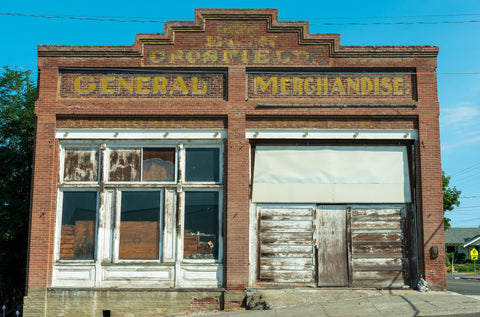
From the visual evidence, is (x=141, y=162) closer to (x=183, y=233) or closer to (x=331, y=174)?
(x=183, y=233)

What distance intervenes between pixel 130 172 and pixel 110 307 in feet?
12.5

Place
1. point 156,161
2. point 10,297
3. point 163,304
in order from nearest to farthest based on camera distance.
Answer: point 163,304 → point 156,161 → point 10,297

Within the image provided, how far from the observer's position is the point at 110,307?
43.7 ft

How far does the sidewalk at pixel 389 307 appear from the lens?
37.5ft

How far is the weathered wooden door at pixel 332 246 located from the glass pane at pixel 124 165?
216 inches

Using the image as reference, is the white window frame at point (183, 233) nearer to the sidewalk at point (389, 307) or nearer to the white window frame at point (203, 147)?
the white window frame at point (203, 147)

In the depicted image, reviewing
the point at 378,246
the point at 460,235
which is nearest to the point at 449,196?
the point at 460,235

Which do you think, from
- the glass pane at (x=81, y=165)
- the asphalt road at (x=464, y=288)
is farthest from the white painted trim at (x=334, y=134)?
the asphalt road at (x=464, y=288)

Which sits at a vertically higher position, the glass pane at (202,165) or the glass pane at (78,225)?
the glass pane at (202,165)

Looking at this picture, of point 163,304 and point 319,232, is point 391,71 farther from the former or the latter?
point 163,304

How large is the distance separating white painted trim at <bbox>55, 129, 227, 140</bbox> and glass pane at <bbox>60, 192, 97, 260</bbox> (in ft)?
5.61

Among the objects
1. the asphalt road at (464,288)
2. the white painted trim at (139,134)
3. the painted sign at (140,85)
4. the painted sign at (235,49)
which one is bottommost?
the asphalt road at (464,288)

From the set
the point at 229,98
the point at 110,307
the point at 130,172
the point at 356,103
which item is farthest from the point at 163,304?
the point at 356,103

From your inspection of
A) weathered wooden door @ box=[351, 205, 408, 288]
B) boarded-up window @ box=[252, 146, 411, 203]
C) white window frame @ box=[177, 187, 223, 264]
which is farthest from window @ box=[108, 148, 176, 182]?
weathered wooden door @ box=[351, 205, 408, 288]
